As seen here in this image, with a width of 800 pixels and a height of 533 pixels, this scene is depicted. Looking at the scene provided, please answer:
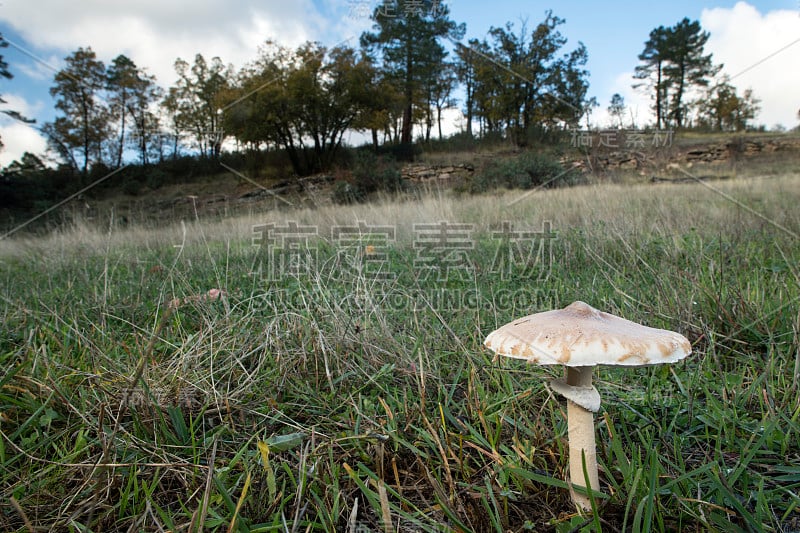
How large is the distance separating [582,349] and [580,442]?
29 centimetres

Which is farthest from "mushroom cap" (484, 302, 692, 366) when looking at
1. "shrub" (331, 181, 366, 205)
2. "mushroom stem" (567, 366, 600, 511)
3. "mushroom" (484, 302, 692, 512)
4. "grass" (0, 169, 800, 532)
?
"shrub" (331, 181, 366, 205)

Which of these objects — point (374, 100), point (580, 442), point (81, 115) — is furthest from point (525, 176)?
point (81, 115)

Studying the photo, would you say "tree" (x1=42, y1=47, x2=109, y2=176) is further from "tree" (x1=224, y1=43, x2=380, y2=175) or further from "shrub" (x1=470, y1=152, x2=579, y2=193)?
"shrub" (x1=470, y1=152, x2=579, y2=193)

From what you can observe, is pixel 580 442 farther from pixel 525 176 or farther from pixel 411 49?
pixel 411 49

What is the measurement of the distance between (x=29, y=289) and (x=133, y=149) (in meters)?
30.0

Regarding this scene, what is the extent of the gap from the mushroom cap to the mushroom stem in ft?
0.42

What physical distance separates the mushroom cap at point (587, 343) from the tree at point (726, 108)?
40.7 m

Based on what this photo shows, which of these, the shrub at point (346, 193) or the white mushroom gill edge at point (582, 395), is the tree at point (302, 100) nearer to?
the shrub at point (346, 193)

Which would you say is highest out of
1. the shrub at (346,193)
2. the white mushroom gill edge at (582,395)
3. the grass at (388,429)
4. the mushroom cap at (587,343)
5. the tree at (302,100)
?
the tree at (302,100)

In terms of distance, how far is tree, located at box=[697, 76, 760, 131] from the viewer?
3225cm

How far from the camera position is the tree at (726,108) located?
32250mm

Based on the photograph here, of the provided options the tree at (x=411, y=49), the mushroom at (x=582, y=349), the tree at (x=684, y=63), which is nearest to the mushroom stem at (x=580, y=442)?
the mushroom at (x=582, y=349)

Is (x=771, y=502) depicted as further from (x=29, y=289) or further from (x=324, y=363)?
(x=29, y=289)

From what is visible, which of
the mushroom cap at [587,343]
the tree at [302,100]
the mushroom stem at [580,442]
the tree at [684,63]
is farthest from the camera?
the tree at [684,63]
